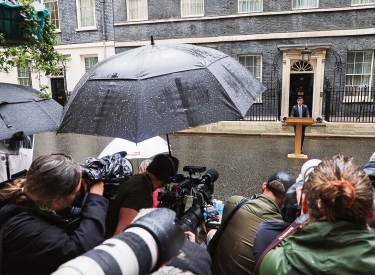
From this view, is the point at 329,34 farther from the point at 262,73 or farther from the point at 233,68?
the point at 233,68

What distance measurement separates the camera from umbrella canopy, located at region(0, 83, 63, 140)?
2598mm

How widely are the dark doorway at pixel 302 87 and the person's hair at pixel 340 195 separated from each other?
50.0 feet

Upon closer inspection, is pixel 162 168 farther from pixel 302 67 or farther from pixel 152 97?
pixel 302 67

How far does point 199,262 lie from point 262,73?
16.1 meters

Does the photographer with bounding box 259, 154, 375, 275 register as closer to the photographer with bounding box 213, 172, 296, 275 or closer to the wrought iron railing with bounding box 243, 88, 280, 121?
the photographer with bounding box 213, 172, 296, 275

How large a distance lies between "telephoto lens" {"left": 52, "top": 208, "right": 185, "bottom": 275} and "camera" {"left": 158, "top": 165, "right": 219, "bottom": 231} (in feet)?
2.81

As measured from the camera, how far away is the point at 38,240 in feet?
5.27

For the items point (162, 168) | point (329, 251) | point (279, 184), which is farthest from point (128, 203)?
point (329, 251)

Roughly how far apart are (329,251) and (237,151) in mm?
9708

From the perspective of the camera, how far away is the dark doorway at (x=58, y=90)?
1931 centimetres

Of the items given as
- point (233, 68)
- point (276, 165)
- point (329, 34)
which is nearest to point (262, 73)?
point (329, 34)

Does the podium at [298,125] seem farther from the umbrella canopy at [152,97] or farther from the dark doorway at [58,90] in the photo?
the dark doorway at [58,90]

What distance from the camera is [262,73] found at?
16.5m

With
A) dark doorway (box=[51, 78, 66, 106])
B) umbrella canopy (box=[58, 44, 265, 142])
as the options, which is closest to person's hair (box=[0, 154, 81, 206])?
umbrella canopy (box=[58, 44, 265, 142])
